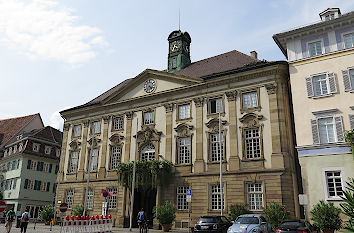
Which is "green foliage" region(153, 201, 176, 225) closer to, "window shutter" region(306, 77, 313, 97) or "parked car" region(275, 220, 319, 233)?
"parked car" region(275, 220, 319, 233)

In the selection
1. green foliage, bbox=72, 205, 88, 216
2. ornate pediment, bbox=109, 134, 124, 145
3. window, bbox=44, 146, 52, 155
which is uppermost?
window, bbox=44, 146, 52, 155

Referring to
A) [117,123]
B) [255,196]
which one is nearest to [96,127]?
[117,123]

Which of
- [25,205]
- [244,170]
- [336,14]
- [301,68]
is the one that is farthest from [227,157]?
[25,205]

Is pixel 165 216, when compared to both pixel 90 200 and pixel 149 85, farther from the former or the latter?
pixel 149 85

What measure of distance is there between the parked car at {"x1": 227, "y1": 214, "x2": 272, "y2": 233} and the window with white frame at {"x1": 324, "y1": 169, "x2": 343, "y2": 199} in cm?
766

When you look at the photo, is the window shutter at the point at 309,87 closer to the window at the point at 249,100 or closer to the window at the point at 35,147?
the window at the point at 249,100

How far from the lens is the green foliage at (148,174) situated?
3058 cm

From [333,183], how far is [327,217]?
9.68ft

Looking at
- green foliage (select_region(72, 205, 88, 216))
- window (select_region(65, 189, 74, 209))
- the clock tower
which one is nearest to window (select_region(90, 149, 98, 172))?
window (select_region(65, 189, 74, 209))

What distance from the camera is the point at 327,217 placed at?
21.8 m

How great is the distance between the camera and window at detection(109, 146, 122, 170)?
36094 millimetres

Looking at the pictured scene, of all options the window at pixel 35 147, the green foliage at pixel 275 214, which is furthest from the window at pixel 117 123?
the window at pixel 35 147

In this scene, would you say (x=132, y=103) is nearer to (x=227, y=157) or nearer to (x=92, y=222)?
(x=227, y=157)

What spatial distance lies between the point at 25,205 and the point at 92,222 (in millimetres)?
34249
